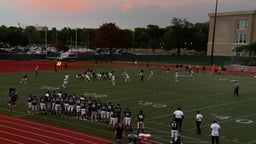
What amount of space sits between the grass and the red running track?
0.90m

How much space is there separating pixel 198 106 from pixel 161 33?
128m

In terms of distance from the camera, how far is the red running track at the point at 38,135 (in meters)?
18.6

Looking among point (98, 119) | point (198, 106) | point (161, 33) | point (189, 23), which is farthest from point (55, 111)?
point (161, 33)

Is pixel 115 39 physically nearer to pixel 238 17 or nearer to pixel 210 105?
pixel 238 17

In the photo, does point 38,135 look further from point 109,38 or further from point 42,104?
point 109,38

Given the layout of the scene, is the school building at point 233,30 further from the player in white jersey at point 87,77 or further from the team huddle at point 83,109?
the team huddle at point 83,109

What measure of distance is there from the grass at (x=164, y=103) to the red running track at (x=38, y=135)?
35.6 inches

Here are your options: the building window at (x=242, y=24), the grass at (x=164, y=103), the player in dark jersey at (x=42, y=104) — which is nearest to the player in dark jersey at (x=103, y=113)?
the grass at (x=164, y=103)

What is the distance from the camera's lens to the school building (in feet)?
271

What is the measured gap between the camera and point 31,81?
41.4m

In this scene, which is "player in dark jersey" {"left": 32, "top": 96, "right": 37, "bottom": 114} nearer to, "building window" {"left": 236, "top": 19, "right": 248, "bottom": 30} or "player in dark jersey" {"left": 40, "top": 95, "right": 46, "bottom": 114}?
"player in dark jersey" {"left": 40, "top": 95, "right": 46, "bottom": 114}

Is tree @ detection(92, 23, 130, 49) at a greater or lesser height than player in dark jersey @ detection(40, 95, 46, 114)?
greater

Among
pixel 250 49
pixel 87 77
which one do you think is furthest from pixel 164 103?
pixel 250 49

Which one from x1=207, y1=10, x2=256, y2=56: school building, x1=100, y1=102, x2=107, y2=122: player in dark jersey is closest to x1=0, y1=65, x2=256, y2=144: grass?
x1=100, y1=102, x2=107, y2=122: player in dark jersey
